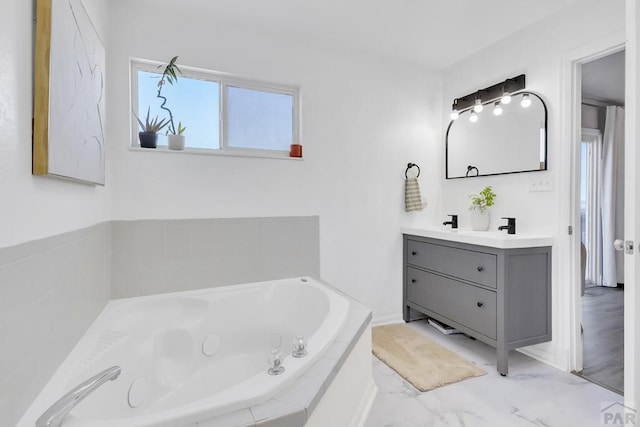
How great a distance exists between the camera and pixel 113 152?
1.99 metres

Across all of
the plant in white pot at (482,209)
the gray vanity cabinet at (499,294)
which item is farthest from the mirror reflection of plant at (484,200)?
the gray vanity cabinet at (499,294)

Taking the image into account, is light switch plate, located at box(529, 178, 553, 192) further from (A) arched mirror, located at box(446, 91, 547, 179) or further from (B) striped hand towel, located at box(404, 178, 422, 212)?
(B) striped hand towel, located at box(404, 178, 422, 212)

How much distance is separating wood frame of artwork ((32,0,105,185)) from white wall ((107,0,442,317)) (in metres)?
0.47

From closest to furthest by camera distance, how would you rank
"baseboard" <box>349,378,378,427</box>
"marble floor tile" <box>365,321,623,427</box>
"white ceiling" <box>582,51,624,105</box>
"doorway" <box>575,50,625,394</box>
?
"baseboard" <box>349,378,378,427</box> → "marble floor tile" <box>365,321,623,427</box> → "white ceiling" <box>582,51,624,105</box> → "doorway" <box>575,50,625,394</box>

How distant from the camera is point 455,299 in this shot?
236cm

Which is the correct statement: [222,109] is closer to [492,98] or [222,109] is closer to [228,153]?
[228,153]

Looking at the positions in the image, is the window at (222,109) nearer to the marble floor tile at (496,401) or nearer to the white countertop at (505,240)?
the white countertop at (505,240)

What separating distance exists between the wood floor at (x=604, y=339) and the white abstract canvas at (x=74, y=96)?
9.76 feet

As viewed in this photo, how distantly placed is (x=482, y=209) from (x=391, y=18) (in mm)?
1575

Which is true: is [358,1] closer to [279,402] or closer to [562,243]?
[562,243]

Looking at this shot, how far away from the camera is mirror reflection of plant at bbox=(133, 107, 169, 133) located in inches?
82.5

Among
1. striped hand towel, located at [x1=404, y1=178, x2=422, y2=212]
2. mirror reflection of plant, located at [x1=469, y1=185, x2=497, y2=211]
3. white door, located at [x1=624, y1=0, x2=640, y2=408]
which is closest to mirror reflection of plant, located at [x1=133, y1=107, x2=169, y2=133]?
striped hand towel, located at [x1=404, y1=178, x2=422, y2=212]

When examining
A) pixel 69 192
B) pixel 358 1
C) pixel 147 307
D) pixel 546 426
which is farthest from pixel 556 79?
pixel 147 307

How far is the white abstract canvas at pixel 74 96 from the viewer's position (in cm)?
105
